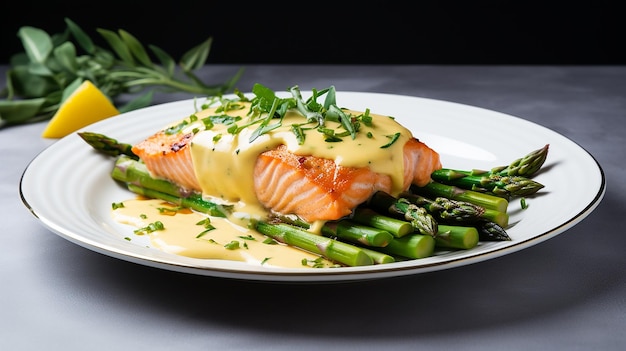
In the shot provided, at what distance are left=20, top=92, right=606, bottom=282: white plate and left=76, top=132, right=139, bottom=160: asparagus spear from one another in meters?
0.06

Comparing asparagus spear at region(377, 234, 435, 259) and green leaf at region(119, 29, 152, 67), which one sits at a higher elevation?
asparagus spear at region(377, 234, 435, 259)

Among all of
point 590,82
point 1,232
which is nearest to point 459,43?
point 590,82

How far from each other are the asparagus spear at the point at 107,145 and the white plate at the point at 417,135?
56mm

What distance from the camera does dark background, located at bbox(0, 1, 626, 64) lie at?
7902 mm

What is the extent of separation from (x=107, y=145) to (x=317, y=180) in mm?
1595

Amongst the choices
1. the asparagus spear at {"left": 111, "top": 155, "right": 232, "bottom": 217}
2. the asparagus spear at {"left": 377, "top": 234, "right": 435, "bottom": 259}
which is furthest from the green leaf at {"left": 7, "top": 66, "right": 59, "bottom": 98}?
the asparagus spear at {"left": 377, "top": 234, "right": 435, "bottom": 259}

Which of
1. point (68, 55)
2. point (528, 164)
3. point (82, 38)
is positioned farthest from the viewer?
point (82, 38)

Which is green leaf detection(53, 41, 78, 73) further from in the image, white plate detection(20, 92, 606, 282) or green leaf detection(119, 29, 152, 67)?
white plate detection(20, 92, 606, 282)

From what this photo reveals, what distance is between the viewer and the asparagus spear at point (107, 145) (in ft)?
15.5

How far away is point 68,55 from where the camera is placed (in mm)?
6297

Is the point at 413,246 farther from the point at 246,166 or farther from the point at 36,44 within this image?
the point at 36,44

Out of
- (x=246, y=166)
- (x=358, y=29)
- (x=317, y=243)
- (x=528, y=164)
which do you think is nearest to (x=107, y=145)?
(x=246, y=166)

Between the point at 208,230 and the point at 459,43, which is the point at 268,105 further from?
the point at 459,43

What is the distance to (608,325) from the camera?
303 cm
